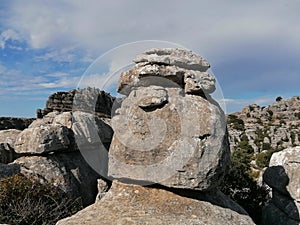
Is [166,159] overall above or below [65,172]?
above

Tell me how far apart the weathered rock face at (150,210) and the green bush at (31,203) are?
5.86 ft

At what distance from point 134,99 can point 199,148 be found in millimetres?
2055

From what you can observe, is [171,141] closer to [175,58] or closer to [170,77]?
[170,77]

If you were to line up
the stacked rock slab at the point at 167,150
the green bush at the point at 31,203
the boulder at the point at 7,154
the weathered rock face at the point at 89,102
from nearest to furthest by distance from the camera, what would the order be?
1. the stacked rock slab at the point at 167,150
2. the green bush at the point at 31,203
3. the weathered rock face at the point at 89,102
4. the boulder at the point at 7,154

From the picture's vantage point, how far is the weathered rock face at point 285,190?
10.1 m

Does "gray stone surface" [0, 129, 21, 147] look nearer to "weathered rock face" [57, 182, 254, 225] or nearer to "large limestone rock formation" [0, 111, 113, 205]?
"large limestone rock formation" [0, 111, 113, 205]

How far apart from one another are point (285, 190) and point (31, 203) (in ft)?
23.1

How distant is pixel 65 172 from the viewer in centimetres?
1116

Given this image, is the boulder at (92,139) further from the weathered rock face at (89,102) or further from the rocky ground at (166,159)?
the rocky ground at (166,159)

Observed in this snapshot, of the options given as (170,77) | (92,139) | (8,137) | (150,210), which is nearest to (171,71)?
(170,77)

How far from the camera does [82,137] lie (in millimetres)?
12211

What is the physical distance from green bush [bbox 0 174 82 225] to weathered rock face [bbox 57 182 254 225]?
5.86ft

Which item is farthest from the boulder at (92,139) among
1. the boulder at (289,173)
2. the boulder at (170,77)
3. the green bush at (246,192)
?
the boulder at (289,173)

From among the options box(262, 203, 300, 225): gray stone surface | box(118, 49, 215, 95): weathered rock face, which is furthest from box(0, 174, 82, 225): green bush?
box(262, 203, 300, 225): gray stone surface
